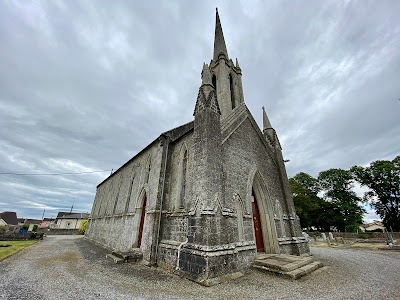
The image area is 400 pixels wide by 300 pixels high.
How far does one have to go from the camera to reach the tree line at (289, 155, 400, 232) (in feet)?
106

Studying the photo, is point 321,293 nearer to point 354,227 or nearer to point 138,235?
point 138,235

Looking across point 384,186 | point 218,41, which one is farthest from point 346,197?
point 218,41

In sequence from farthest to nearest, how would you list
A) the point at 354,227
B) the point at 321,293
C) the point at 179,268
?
the point at 354,227, the point at 179,268, the point at 321,293

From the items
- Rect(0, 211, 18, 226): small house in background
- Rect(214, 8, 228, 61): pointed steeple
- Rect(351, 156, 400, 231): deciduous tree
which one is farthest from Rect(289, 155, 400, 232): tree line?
Rect(0, 211, 18, 226): small house in background

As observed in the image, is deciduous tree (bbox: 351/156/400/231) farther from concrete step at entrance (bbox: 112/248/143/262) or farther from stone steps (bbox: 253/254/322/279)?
concrete step at entrance (bbox: 112/248/143/262)

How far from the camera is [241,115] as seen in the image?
455 inches

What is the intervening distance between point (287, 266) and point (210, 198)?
3780mm

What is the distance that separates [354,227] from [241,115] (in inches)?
1418

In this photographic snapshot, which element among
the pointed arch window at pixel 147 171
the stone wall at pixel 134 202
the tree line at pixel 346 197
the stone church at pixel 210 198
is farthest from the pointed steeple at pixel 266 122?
the tree line at pixel 346 197

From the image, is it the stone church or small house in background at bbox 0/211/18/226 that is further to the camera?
small house in background at bbox 0/211/18/226

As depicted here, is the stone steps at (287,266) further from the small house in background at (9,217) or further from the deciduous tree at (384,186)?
the small house in background at (9,217)

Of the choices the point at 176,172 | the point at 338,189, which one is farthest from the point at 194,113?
the point at 338,189

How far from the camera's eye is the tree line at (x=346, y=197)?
1268 inches

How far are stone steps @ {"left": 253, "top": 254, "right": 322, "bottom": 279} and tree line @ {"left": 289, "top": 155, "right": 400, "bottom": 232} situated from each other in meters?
32.1
